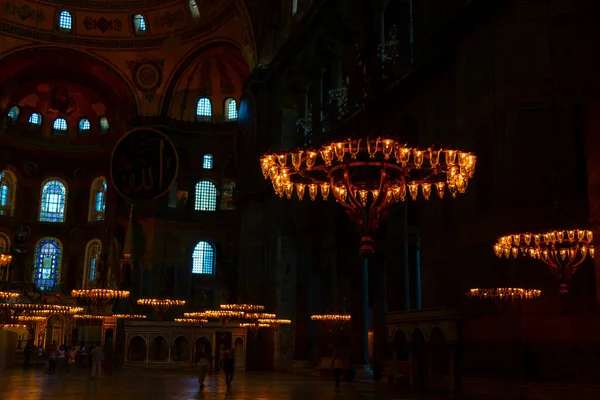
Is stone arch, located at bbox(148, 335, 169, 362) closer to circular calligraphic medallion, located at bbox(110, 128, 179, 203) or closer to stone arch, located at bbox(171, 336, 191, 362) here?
stone arch, located at bbox(171, 336, 191, 362)

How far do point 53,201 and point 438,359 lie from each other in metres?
30.5

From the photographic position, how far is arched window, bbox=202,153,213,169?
35594 mm

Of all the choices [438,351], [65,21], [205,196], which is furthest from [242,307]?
[65,21]

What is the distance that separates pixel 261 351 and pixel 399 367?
13.1m

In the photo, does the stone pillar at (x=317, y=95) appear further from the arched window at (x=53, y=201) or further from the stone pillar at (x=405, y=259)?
the arched window at (x=53, y=201)

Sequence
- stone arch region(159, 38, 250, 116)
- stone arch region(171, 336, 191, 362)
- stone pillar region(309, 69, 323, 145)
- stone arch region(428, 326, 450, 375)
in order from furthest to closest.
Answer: stone arch region(159, 38, 250, 116) < stone arch region(171, 336, 191, 362) < stone pillar region(309, 69, 323, 145) < stone arch region(428, 326, 450, 375)

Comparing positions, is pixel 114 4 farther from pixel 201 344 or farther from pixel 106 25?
pixel 201 344

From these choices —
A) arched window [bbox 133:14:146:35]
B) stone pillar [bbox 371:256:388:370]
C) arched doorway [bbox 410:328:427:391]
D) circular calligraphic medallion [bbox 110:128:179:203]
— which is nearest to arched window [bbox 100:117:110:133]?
arched window [bbox 133:14:146:35]

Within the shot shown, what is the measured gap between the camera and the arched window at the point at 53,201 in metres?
38.3

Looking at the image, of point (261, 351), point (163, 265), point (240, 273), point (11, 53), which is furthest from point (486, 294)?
point (11, 53)

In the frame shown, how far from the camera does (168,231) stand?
3400 centimetres

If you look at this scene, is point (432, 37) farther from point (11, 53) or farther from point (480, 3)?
point (11, 53)

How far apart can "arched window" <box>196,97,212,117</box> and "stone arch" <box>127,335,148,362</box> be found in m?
12.1

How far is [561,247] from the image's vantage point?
10.8 m
